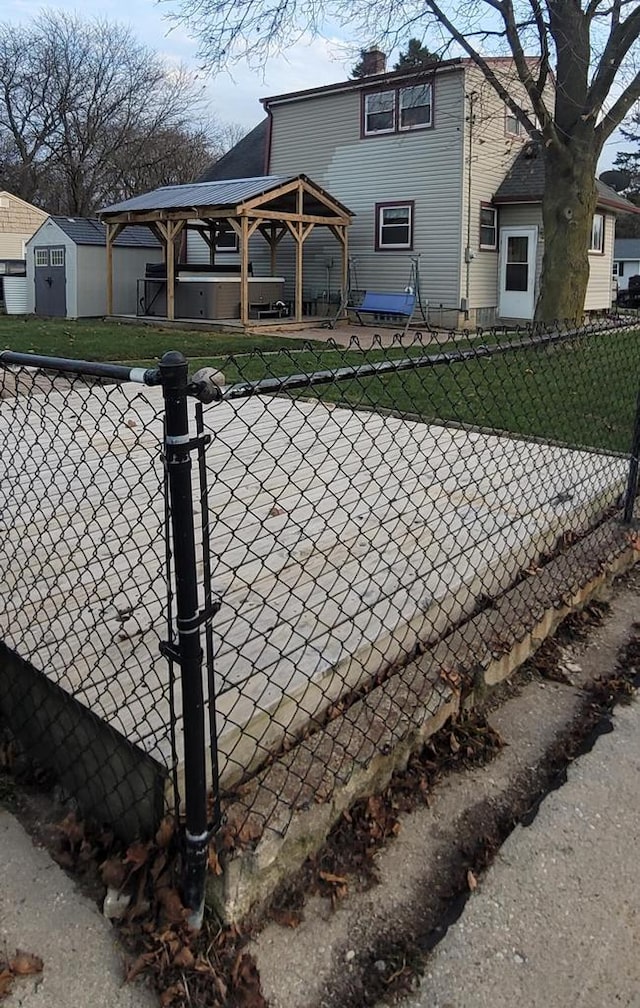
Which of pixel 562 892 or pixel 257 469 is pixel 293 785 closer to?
pixel 562 892

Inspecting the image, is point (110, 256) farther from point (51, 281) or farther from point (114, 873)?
point (114, 873)

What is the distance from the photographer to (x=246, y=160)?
20.9 m

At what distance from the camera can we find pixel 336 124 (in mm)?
18062

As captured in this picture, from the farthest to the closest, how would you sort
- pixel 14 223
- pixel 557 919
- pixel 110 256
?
pixel 14 223 → pixel 110 256 → pixel 557 919

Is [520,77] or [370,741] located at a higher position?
[520,77]

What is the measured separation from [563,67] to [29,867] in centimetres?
1204

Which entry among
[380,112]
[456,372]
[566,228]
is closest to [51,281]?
[380,112]

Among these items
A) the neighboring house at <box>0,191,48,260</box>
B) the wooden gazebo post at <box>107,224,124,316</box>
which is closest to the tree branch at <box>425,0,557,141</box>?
the wooden gazebo post at <box>107,224,124,316</box>

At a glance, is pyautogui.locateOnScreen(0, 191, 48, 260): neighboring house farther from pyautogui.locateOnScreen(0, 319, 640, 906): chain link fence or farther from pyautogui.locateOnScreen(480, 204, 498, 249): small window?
pyautogui.locateOnScreen(0, 319, 640, 906): chain link fence

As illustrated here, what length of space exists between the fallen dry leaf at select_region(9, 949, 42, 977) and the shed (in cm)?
1832

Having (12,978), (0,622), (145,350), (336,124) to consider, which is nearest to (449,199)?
(336,124)

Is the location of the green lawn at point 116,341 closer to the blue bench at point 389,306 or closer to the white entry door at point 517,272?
the blue bench at point 389,306

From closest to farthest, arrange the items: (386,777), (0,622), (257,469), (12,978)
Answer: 1. (12,978)
2. (386,777)
3. (0,622)
4. (257,469)

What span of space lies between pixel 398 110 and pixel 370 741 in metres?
17.6
